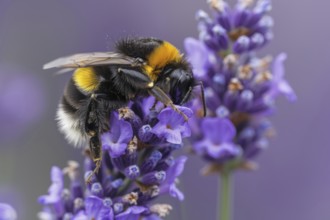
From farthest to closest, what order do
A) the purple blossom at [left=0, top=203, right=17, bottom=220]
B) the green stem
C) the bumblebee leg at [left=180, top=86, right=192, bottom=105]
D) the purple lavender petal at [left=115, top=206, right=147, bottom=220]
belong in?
1. the green stem
2. the bumblebee leg at [left=180, top=86, right=192, bottom=105]
3. the purple lavender petal at [left=115, top=206, right=147, bottom=220]
4. the purple blossom at [left=0, top=203, right=17, bottom=220]

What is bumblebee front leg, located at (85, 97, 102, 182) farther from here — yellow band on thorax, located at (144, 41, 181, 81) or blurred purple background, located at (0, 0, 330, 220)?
blurred purple background, located at (0, 0, 330, 220)

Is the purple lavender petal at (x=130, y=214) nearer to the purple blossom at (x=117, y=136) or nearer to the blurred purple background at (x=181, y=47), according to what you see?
the purple blossom at (x=117, y=136)

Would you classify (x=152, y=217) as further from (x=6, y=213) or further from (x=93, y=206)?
(x=6, y=213)

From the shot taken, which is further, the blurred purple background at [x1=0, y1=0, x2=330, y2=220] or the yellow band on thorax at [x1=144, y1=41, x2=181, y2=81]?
the blurred purple background at [x1=0, y1=0, x2=330, y2=220]

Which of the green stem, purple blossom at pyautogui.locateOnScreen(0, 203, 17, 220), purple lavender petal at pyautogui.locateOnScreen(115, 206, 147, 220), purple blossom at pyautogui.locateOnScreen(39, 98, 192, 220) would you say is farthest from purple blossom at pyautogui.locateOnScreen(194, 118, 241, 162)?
purple blossom at pyautogui.locateOnScreen(0, 203, 17, 220)

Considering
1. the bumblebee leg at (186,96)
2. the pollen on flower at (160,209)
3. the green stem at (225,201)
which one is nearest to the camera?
the pollen on flower at (160,209)

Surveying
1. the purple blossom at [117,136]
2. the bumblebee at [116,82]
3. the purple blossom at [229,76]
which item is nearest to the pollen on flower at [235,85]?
the purple blossom at [229,76]

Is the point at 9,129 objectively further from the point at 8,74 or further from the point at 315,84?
the point at 315,84

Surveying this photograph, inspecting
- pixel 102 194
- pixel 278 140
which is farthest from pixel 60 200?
pixel 278 140
